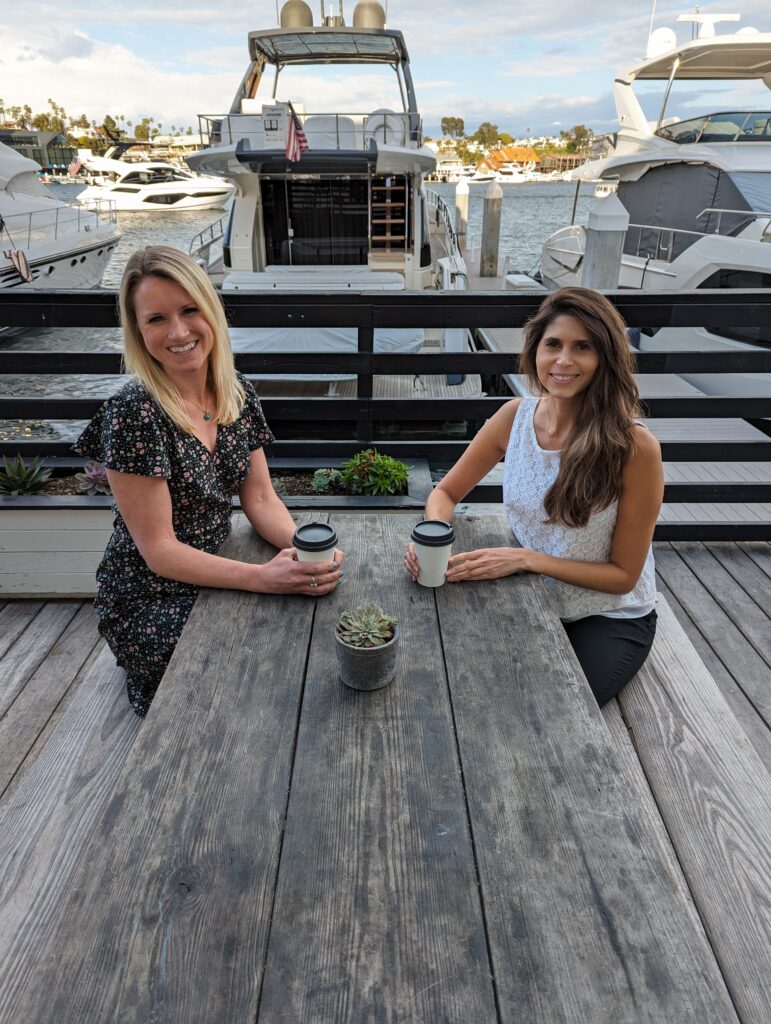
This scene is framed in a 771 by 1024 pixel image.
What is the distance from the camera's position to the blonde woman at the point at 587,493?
1687 mm

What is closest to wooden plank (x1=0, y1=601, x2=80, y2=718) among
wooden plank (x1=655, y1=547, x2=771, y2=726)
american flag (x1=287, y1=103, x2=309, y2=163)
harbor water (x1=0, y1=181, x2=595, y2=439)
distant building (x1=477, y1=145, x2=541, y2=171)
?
wooden plank (x1=655, y1=547, x2=771, y2=726)

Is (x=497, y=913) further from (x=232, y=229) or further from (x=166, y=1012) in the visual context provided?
(x=232, y=229)

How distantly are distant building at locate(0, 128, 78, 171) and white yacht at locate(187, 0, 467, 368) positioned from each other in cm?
5945

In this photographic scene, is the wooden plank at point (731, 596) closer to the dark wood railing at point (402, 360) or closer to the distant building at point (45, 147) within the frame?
the dark wood railing at point (402, 360)

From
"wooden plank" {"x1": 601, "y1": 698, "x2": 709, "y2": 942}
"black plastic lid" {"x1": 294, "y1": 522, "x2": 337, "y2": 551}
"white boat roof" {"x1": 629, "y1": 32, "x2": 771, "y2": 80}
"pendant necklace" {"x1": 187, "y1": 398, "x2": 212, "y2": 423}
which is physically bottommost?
"wooden plank" {"x1": 601, "y1": 698, "x2": 709, "y2": 942}

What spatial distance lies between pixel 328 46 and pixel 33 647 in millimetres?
8810

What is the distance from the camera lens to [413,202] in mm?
8977

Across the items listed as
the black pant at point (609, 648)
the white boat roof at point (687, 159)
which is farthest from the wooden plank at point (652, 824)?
the white boat roof at point (687, 159)

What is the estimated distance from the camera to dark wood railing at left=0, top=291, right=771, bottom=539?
9.05 ft

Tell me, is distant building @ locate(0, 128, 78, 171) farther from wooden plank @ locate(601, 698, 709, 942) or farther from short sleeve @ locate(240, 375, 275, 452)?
wooden plank @ locate(601, 698, 709, 942)

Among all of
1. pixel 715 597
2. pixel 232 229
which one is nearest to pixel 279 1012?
pixel 715 597

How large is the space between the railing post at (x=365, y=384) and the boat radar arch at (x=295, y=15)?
7308 mm

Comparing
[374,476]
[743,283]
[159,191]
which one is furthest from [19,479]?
[159,191]

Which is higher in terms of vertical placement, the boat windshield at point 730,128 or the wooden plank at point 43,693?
the boat windshield at point 730,128
